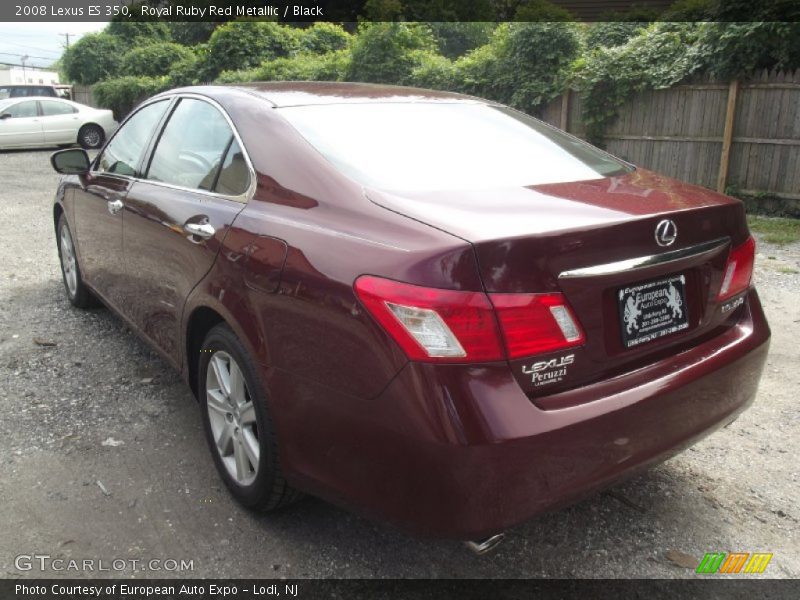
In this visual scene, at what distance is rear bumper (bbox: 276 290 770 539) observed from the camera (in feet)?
6.11

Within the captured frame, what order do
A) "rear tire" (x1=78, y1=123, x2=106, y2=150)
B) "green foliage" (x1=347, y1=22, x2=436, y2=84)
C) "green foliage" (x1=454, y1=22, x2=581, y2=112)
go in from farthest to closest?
"rear tire" (x1=78, y1=123, x2=106, y2=150)
"green foliage" (x1=347, y1=22, x2=436, y2=84)
"green foliage" (x1=454, y1=22, x2=581, y2=112)

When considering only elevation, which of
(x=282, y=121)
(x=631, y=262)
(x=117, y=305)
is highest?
(x=282, y=121)

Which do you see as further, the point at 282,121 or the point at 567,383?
the point at 282,121

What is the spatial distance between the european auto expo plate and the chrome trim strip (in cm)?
6

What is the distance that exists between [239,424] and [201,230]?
0.77 metres

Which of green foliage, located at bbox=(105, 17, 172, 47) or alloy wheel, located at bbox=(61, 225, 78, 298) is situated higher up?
green foliage, located at bbox=(105, 17, 172, 47)

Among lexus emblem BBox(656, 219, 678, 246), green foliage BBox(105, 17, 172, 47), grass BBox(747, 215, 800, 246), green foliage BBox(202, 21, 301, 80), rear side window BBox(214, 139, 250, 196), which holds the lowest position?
grass BBox(747, 215, 800, 246)

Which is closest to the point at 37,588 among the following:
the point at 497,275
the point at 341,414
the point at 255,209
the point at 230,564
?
the point at 230,564

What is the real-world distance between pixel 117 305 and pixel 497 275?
111 inches

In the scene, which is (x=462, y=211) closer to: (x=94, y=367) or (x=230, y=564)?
(x=230, y=564)

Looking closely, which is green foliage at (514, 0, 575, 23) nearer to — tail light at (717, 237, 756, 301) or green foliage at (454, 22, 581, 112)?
green foliage at (454, 22, 581, 112)

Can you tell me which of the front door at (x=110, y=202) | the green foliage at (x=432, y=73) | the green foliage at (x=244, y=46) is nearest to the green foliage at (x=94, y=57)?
the green foliage at (x=244, y=46)

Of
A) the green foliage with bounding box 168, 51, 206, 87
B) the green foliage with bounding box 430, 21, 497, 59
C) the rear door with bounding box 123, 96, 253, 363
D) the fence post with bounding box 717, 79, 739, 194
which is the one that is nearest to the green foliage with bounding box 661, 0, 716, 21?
the fence post with bounding box 717, 79, 739, 194

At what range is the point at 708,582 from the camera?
2377mm
